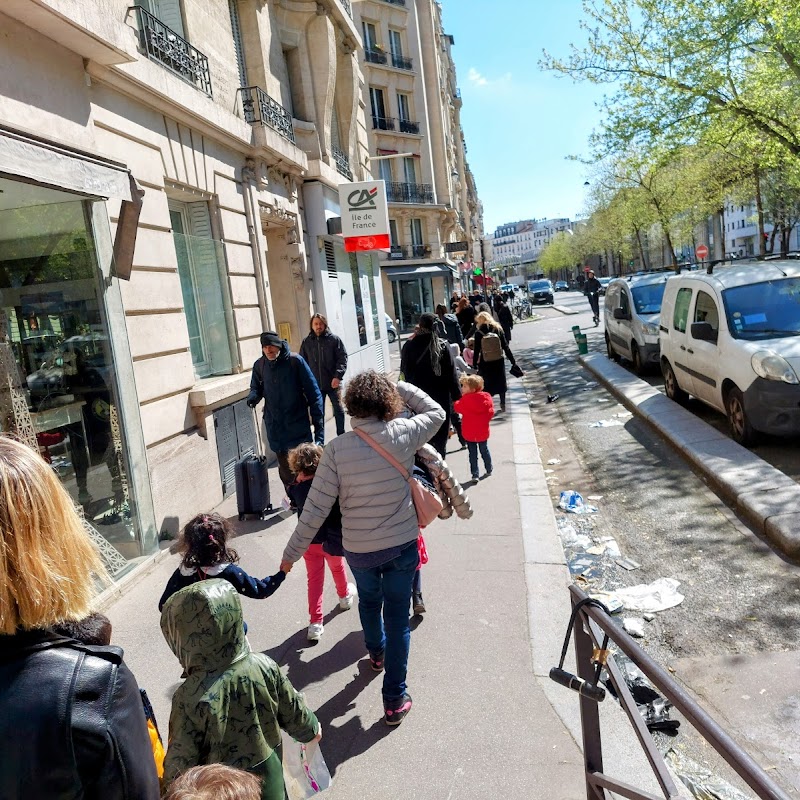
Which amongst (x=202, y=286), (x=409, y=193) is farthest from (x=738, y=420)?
(x=409, y=193)

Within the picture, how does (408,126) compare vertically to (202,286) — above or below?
above

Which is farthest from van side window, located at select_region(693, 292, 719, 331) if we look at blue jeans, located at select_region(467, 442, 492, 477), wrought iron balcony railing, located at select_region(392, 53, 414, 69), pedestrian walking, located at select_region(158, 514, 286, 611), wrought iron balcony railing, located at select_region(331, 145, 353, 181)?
wrought iron balcony railing, located at select_region(392, 53, 414, 69)

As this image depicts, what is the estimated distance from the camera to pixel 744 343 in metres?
7.84

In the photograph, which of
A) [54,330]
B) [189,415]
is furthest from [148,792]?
[189,415]

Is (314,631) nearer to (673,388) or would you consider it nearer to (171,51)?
(171,51)

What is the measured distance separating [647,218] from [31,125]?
37.5 meters

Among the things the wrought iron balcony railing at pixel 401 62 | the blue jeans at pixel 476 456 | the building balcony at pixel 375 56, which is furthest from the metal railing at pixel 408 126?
the blue jeans at pixel 476 456

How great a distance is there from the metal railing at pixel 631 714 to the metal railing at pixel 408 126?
1551 inches

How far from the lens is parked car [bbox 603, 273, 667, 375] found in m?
13.4

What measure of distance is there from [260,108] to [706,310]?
6.65m

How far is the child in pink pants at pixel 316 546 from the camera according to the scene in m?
3.77

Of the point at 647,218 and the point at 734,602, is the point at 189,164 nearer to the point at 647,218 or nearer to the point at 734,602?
the point at 734,602

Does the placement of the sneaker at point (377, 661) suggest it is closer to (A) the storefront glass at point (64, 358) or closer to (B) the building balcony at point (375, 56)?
(A) the storefront glass at point (64, 358)

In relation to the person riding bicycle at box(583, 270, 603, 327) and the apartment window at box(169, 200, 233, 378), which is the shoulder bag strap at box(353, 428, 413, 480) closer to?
the apartment window at box(169, 200, 233, 378)
